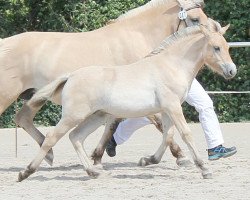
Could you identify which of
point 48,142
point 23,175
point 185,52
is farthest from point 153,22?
point 23,175

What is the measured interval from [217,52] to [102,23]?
9592 millimetres

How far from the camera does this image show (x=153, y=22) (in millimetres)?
9430

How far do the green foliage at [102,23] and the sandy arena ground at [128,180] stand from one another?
217 inches

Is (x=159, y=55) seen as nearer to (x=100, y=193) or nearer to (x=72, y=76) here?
(x=72, y=76)

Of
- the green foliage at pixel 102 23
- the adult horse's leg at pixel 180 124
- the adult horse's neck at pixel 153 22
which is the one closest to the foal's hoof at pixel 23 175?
the adult horse's leg at pixel 180 124

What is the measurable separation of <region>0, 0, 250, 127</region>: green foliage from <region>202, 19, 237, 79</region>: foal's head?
8.73 metres

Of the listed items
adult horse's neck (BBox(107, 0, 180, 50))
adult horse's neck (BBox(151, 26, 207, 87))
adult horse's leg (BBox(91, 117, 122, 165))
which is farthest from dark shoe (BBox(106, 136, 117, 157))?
adult horse's neck (BBox(151, 26, 207, 87))

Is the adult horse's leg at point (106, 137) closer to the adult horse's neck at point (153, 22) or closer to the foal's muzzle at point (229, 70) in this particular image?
the adult horse's neck at point (153, 22)

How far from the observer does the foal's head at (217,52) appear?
824 cm

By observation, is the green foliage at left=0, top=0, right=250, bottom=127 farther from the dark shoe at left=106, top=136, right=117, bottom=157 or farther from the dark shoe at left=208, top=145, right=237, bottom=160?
the dark shoe at left=208, top=145, right=237, bottom=160

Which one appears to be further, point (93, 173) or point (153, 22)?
point (153, 22)

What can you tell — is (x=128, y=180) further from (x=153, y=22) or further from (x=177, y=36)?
(x=153, y=22)

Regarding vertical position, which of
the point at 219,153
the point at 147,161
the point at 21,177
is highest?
the point at 21,177

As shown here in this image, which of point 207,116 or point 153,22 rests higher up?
point 153,22
